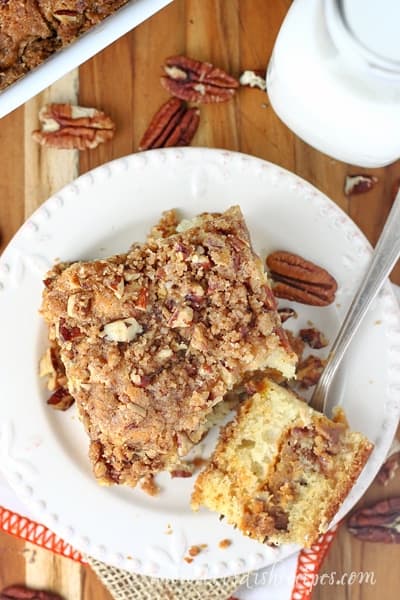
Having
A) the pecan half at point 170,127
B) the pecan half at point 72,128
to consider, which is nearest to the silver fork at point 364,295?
the pecan half at point 170,127

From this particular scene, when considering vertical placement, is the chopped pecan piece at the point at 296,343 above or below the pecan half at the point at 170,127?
below

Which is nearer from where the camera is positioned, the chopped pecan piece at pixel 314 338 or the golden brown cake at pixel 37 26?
the golden brown cake at pixel 37 26

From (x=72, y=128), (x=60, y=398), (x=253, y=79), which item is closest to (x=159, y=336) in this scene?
(x=60, y=398)

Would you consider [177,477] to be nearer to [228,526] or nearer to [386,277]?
[228,526]

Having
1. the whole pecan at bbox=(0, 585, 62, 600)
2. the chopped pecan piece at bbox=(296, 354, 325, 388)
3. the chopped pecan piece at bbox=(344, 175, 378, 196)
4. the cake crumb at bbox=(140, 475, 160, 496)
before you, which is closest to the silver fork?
the chopped pecan piece at bbox=(296, 354, 325, 388)

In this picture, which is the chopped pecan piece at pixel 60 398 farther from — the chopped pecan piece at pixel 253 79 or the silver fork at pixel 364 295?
the chopped pecan piece at pixel 253 79

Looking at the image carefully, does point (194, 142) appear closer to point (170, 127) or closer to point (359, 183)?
point (170, 127)
